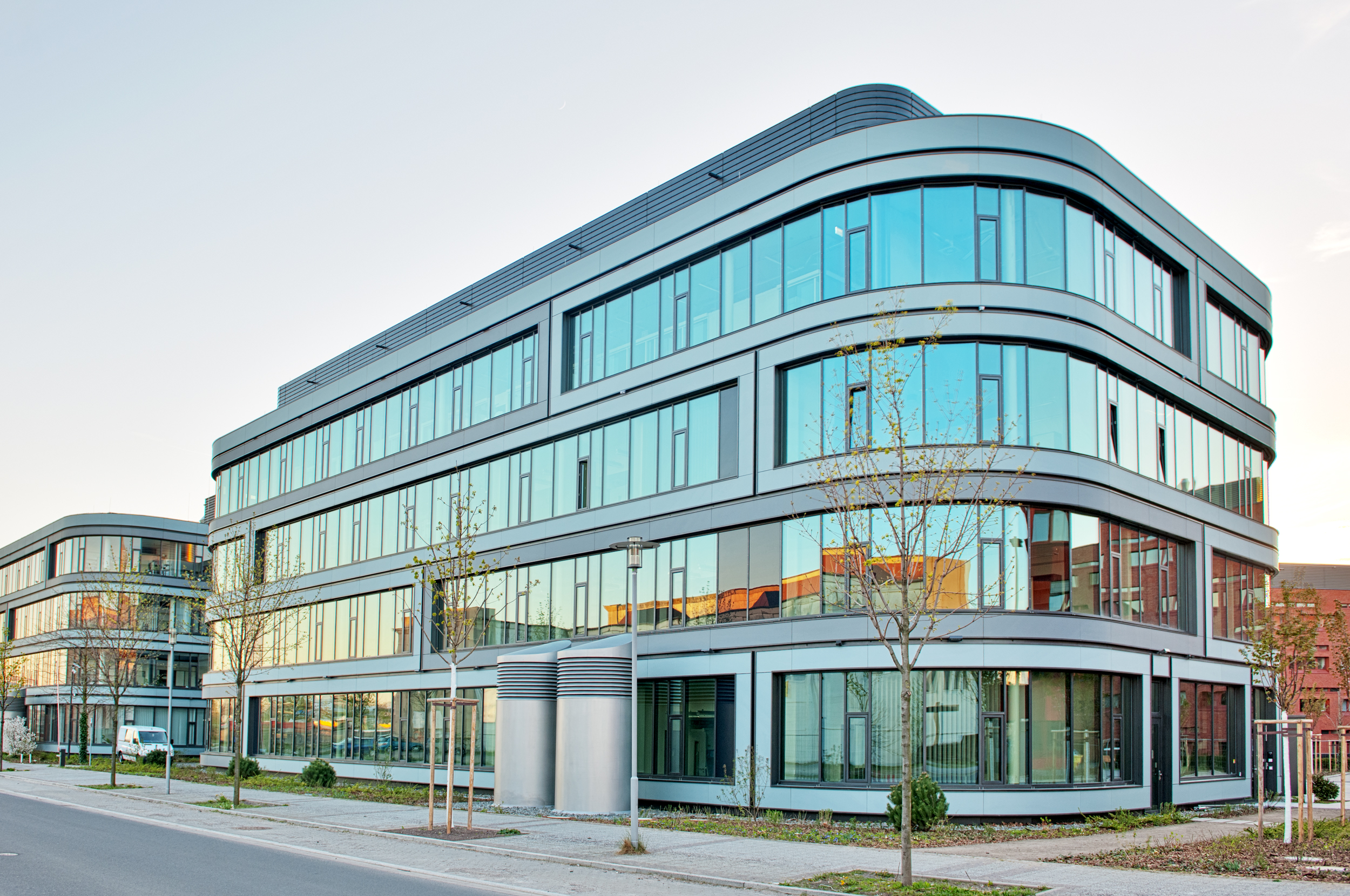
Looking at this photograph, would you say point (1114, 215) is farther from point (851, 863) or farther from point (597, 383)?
point (851, 863)

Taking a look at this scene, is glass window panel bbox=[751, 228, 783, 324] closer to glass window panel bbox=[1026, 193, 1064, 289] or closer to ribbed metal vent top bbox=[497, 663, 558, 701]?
glass window panel bbox=[1026, 193, 1064, 289]

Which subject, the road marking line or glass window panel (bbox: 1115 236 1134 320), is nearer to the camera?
the road marking line

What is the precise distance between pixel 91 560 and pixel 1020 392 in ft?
239

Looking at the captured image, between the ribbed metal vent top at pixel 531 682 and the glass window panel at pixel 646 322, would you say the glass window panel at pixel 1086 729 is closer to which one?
the ribbed metal vent top at pixel 531 682

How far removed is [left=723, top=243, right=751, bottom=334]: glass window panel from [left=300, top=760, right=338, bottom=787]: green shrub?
69.5 feet

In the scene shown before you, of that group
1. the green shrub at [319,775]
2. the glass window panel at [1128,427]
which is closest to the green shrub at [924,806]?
the glass window panel at [1128,427]

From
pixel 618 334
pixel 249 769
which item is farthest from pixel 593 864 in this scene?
pixel 249 769

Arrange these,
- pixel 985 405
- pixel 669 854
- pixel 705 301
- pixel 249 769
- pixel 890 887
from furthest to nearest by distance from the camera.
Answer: pixel 249 769, pixel 705 301, pixel 985 405, pixel 669 854, pixel 890 887

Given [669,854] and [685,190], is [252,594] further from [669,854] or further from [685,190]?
[669,854]

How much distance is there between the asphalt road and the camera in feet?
52.7

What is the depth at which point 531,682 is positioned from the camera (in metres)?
30.6

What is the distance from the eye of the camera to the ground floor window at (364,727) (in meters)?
39.7

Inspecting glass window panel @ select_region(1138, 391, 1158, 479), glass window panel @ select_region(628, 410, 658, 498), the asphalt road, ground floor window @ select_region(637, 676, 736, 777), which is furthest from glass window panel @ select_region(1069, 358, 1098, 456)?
the asphalt road

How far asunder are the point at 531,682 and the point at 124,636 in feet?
177
